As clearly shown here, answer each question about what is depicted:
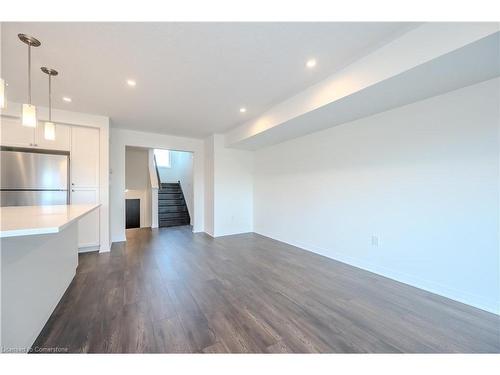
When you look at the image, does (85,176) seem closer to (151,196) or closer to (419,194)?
(151,196)

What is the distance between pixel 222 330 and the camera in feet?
5.34

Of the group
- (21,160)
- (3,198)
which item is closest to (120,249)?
(3,198)

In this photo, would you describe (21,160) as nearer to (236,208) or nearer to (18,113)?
(18,113)

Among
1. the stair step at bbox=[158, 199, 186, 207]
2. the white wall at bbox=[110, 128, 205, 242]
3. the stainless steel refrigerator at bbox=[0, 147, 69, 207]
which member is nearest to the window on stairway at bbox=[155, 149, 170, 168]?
the stair step at bbox=[158, 199, 186, 207]

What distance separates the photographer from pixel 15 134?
3076 millimetres

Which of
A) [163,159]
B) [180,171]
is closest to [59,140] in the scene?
[180,171]

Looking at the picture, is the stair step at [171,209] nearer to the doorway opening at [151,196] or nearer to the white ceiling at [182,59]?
the doorway opening at [151,196]

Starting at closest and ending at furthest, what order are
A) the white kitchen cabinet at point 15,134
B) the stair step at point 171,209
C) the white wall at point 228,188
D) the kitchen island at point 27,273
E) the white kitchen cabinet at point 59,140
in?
the kitchen island at point 27,273 < the white kitchen cabinet at point 15,134 < the white kitchen cabinet at point 59,140 < the white wall at point 228,188 < the stair step at point 171,209

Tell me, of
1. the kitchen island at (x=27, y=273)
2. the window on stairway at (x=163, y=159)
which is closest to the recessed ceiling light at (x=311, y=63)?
the kitchen island at (x=27, y=273)

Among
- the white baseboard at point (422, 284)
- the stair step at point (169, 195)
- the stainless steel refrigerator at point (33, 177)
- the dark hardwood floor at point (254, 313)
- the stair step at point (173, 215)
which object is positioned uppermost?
the stainless steel refrigerator at point (33, 177)

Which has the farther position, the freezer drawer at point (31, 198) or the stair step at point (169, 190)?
the stair step at point (169, 190)

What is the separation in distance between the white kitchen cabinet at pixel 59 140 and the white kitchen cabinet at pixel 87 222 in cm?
74

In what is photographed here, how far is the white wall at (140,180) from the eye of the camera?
658 centimetres

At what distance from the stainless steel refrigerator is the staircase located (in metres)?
3.11
